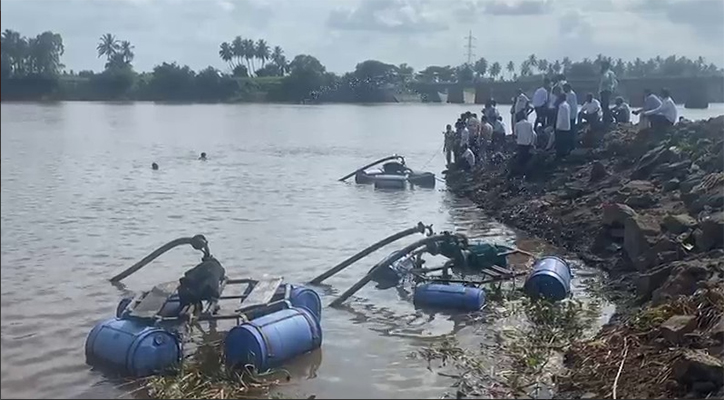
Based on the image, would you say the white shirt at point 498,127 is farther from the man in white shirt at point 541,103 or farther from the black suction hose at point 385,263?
the black suction hose at point 385,263

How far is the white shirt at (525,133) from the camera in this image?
22.8 metres

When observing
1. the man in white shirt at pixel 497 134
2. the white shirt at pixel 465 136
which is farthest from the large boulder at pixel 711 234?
the white shirt at pixel 465 136

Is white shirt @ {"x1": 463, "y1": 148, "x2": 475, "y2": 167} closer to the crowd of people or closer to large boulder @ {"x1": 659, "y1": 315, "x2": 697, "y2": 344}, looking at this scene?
the crowd of people

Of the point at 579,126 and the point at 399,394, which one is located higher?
the point at 579,126

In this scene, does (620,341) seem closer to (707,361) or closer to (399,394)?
(707,361)

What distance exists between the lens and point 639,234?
13.7 meters

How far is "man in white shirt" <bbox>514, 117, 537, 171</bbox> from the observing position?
22.9 m

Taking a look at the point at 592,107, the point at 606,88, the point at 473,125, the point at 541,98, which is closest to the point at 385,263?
the point at 541,98

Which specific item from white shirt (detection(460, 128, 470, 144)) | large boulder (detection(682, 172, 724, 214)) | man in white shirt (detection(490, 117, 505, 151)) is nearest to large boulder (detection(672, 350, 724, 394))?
large boulder (detection(682, 172, 724, 214))

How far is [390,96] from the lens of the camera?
8031 cm

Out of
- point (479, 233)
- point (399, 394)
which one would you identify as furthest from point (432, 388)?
point (479, 233)

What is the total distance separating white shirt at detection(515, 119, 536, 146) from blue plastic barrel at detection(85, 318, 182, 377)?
51.7 feet

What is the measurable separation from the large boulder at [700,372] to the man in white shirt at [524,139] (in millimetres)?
15823

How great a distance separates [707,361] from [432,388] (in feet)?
8.90
